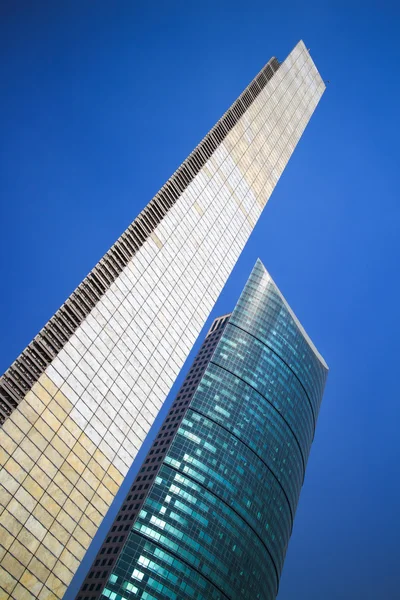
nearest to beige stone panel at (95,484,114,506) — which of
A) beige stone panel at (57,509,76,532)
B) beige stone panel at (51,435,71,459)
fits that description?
beige stone panel at (57,509,76,532)

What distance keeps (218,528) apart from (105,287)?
85687 millimetres

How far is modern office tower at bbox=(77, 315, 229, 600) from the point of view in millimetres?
87375

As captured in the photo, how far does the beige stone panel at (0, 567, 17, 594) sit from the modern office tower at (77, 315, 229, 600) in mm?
77124

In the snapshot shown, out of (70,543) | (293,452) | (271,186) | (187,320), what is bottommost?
(70,543)

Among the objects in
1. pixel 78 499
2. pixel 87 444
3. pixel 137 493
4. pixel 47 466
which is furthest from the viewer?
pixel 137 493

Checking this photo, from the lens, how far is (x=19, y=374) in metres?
19.2

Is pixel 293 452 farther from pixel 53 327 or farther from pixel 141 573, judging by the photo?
pixel 53 327

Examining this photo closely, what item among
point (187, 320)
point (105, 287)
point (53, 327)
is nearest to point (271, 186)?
point (187, 320)

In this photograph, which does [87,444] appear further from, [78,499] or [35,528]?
[35,528]

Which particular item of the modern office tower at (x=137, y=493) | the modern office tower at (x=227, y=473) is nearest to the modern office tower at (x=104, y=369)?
the modern office tower at (x=227, y=473)

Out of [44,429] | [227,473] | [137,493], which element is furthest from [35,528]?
[227,473]

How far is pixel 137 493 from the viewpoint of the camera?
327ft

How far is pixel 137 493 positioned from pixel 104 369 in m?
85.0

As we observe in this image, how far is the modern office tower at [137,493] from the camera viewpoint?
8738cm
